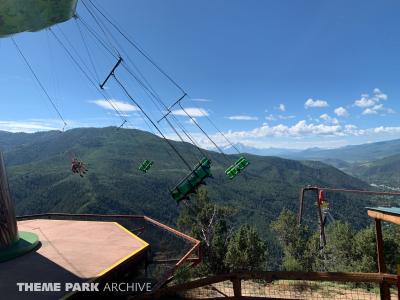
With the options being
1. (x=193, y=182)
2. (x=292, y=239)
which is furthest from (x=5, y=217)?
(x=292, y=239)

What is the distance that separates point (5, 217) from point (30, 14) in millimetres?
7652

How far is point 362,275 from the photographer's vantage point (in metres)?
7.94

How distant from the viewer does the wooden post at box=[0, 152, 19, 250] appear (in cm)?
1351

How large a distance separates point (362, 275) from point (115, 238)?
32.8 feet

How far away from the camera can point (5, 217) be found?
45.3ft

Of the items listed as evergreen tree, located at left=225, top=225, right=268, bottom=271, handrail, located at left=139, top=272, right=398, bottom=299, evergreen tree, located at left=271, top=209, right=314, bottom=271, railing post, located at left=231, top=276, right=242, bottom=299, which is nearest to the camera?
handrail, located at left=139, top=272, right=398, bottom=299

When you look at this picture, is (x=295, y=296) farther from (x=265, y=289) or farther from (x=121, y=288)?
(x=121, y=288)

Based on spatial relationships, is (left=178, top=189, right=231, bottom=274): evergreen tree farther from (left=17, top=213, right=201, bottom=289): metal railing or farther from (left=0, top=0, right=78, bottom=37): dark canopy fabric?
(left=0, top=0, right=78, bottom=37): dark canopy fabric

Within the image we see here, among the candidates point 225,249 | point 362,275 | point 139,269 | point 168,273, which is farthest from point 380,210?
point 225,249

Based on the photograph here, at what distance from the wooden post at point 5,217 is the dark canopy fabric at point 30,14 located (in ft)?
16.9

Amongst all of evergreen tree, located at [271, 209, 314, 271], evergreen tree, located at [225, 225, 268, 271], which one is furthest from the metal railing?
evergreen tree, located at [271, 209, 314, 271]

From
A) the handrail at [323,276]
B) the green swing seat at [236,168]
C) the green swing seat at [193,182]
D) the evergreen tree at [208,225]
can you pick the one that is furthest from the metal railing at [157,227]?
the evergreen tree at [208,225]

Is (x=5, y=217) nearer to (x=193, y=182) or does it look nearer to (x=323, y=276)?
(x=193, y=182)

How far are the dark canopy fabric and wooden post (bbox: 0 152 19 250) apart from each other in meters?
5.16
